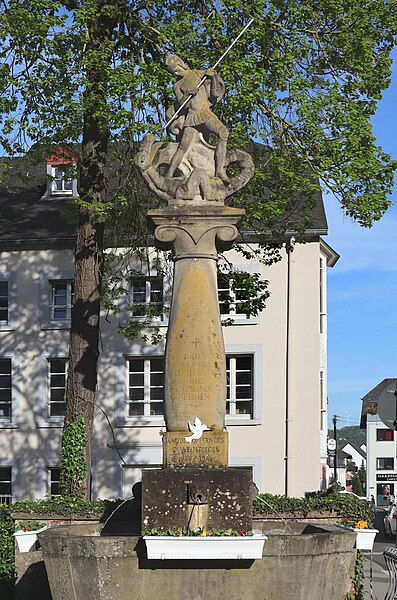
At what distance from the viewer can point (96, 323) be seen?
20.5 m

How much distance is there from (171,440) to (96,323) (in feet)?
31.2

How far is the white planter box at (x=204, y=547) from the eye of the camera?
9891 mm

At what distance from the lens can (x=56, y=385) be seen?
3609cm

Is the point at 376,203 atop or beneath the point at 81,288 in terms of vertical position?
atop

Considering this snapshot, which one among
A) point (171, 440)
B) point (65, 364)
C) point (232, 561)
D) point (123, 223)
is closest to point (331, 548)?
point (232, 561)

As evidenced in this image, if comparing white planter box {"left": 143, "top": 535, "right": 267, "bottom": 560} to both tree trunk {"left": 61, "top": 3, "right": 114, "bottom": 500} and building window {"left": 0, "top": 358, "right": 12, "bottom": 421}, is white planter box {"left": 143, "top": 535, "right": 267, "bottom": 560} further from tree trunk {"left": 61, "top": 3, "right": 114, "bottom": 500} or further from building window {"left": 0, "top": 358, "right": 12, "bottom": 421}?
building window {"left": 0, "top": 358, "right": 12, "bottom": 421}

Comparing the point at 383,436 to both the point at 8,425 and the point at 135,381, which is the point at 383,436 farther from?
the point at 8,425

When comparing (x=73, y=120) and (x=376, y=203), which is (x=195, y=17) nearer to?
(x=73, y=120)

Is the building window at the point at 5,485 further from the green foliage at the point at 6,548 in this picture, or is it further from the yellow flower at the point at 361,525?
the yellow flower at the point at 361,525

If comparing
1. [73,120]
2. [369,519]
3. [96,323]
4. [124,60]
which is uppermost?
[124,60]

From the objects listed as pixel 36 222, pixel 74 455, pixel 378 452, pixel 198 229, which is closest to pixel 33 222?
pixel 36 222

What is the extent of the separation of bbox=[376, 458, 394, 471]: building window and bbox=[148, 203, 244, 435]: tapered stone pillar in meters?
82.0

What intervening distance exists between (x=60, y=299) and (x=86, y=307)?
16417 millimetres

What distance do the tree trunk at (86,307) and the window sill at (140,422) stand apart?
597 inches
